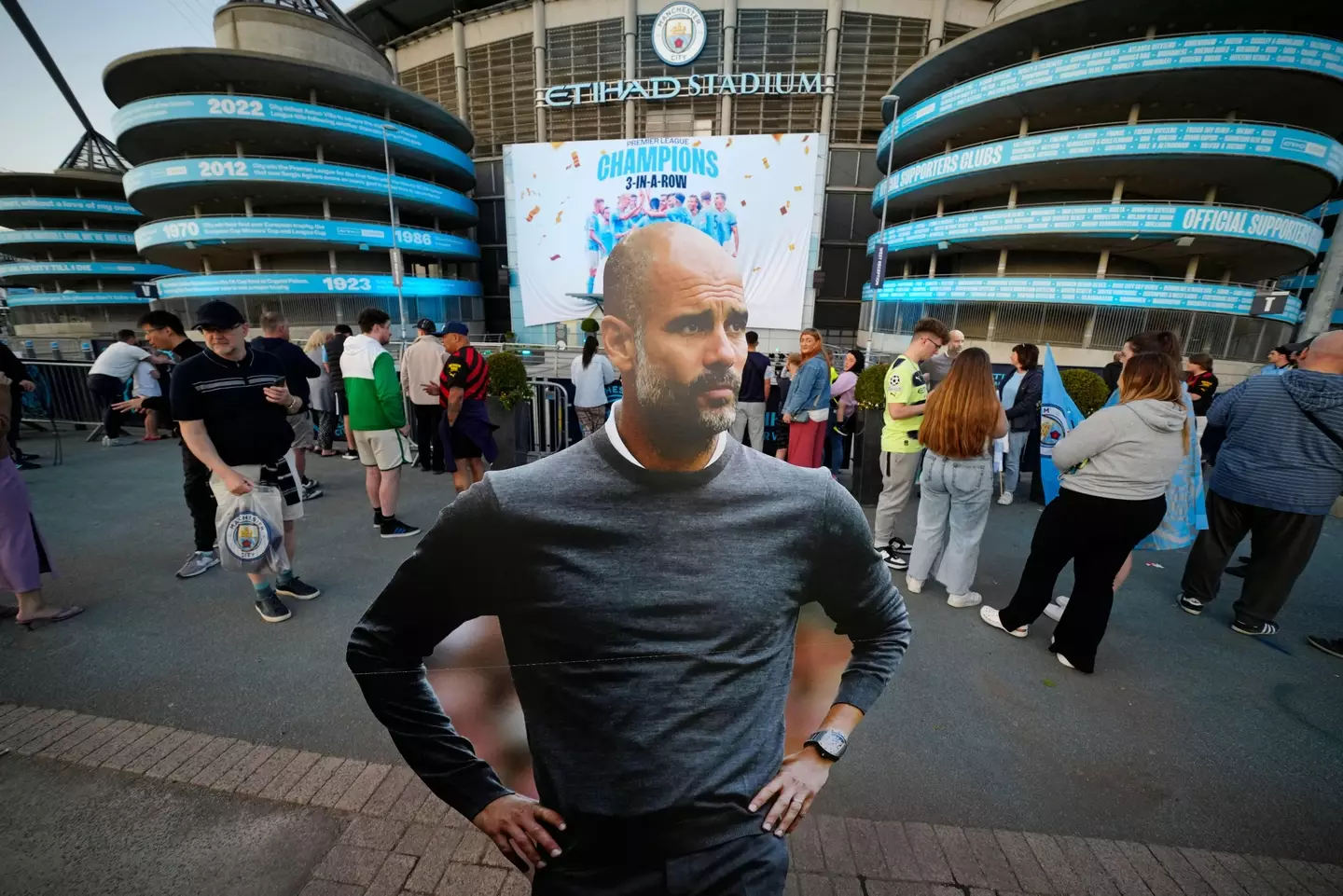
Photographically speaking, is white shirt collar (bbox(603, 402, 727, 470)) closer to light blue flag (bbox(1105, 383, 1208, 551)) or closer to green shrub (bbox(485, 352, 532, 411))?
green shrub (bbox(485, 352, 532, 411))

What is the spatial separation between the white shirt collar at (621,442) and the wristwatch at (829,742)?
26.0 inches

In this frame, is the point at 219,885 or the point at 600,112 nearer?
the point at 219,885

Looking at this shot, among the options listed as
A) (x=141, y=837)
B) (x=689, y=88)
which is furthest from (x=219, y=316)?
(x=689, y=88)

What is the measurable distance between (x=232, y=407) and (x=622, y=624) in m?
3.39

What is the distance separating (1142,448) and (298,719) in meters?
4.62

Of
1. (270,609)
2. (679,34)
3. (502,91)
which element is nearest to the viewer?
(270,609)

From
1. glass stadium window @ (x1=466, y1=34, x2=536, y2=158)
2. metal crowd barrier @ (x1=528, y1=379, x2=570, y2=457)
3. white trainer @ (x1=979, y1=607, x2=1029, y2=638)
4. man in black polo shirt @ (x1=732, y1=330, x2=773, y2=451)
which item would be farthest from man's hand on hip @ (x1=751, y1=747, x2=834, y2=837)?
glass stadium window @ (x1=466, y1=34, x2=536, y2=158)

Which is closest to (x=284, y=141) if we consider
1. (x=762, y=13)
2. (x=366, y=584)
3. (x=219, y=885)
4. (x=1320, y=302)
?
(x=762, y=13)

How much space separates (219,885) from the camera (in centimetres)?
177

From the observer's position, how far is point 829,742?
1.10 meters

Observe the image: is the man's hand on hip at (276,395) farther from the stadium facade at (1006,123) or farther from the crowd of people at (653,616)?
the stadium facade at (1006,123)

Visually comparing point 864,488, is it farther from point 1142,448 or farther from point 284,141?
point 284,141

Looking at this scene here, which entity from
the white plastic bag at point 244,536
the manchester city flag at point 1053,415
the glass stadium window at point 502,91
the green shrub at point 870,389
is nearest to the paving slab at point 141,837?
the white plastic bag at point 244,536

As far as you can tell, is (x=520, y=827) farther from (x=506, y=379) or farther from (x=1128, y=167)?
(x=1128, y=167)
